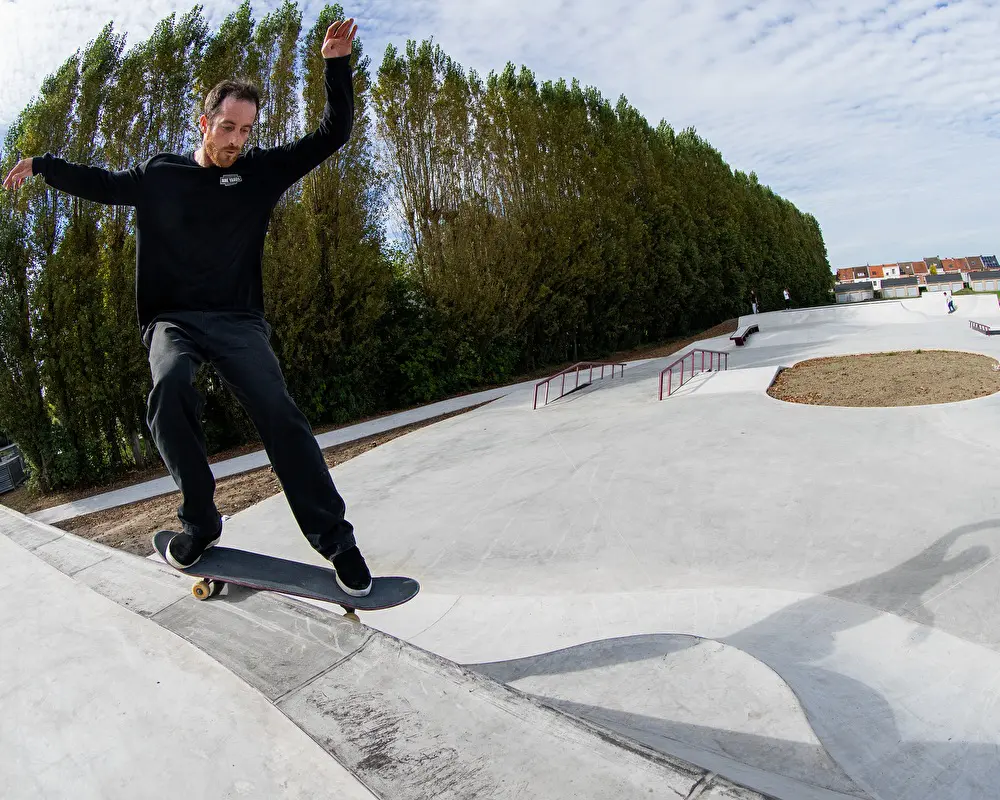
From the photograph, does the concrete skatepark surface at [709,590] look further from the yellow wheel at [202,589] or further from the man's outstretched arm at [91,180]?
the man's outstretched arm at [91,180]

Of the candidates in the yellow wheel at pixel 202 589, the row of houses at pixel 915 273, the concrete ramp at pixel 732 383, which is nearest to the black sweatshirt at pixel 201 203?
the yellow wheel at pixel 202 589

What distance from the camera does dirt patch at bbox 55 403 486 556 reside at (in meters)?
6.67

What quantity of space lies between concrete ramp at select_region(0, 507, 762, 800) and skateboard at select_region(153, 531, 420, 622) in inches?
3.8

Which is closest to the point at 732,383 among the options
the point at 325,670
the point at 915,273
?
the point at 325,670

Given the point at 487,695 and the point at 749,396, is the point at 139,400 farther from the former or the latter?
the point at 487,695

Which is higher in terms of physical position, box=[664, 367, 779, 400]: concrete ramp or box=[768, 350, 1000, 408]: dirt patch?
box=[664, 367, 779, 400]: concrete ramp

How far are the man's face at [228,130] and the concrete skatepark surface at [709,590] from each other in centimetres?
172

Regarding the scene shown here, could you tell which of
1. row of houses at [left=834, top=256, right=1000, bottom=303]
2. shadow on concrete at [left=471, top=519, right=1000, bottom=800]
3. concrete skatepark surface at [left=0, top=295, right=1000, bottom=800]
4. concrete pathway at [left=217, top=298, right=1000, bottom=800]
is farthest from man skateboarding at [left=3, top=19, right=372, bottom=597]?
row of houses at [left=834, top=256, right=1000, bottom=303]

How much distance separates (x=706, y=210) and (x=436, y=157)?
14265mm

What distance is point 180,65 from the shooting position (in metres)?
11.5

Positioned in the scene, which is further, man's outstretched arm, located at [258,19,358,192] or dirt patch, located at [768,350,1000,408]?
dirt patch, located at [768,350,1000,408]

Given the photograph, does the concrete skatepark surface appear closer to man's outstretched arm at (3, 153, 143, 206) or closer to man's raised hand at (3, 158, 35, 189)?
man's outstretched arm at (3, 153, 143, 206)

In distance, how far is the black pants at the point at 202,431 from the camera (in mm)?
2002

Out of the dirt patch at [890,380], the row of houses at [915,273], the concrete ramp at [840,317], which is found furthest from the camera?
the row of houses at [915,273]
